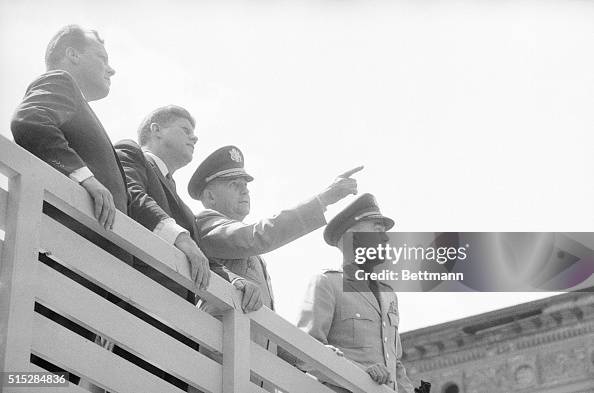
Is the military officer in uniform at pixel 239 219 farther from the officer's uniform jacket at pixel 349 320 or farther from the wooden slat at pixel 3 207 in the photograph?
the wooden slat at pixel 3 207

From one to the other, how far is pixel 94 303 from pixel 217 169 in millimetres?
1982

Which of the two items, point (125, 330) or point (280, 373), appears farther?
point (280, 373)

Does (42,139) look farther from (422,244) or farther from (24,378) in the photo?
(422,244)

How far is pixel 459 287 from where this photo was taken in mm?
7895

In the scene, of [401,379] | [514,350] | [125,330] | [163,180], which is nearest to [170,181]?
[163,180]

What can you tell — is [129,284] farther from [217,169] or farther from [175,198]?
[217,169]

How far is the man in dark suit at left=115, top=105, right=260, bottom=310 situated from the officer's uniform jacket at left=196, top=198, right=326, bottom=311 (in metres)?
0.20

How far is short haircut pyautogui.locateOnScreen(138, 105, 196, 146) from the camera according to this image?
5793 mm

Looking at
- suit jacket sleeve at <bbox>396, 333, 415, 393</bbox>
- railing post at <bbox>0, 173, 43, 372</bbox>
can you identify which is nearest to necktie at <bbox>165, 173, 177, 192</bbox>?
railing post at <bbox>0, 173, 43, 372</bbox>

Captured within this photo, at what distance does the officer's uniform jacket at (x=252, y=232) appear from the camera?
18.7 feet

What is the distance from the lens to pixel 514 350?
26.7m

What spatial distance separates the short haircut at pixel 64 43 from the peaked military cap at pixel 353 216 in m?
2.08

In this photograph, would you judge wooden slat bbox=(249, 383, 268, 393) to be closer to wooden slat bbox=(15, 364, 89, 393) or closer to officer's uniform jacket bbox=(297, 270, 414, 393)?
wooden slat bbox=(15, 364, 89, 393)

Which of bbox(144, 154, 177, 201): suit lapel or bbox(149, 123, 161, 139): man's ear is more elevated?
bbox(149, 123, 161, 139): man's ear
